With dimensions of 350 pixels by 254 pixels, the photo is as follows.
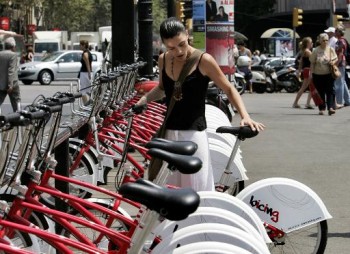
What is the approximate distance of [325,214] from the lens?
20.7ft

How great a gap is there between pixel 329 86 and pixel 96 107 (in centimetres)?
1284

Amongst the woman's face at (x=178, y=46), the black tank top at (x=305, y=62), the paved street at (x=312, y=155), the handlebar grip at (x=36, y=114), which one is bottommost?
the paved street at (x=312, y=155)

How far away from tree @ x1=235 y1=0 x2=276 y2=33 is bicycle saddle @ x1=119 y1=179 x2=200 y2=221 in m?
85.2

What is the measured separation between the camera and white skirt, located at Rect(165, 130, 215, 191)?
6.25 meters

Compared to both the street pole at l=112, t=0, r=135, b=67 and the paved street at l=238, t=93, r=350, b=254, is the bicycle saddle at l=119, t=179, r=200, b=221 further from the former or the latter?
the street pole at l=112, t=0, r=135, b=67

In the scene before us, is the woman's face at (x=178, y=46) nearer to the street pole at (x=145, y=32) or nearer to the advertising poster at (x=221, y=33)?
the street pole at (x=145, y=32)

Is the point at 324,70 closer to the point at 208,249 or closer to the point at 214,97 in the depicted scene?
the point at 214,97

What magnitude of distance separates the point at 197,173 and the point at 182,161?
2150mm

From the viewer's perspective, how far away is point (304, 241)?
648 centimetres

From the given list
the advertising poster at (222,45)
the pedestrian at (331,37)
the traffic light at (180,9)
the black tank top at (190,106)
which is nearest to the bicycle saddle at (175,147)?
the black tank top at (190,106)

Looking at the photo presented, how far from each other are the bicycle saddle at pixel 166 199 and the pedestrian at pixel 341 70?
61.0 feet

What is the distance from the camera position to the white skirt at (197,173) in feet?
20.5

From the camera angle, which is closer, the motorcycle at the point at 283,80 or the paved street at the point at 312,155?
the paved street at the point at 312,155

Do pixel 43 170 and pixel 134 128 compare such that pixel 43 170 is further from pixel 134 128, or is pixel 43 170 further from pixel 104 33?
pixel 104 33
